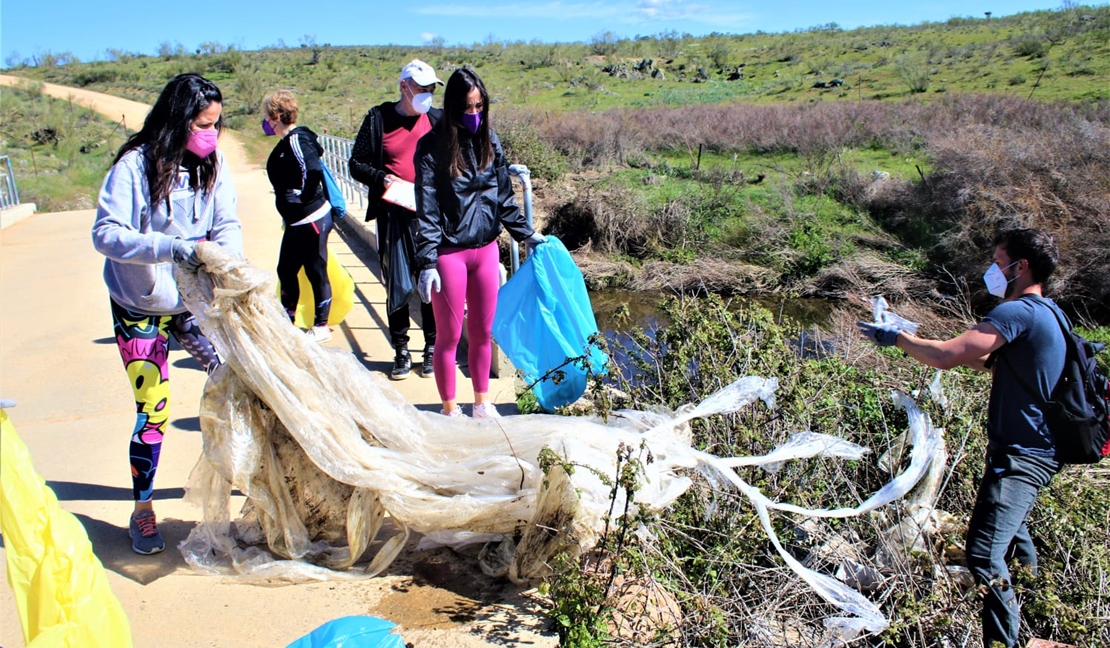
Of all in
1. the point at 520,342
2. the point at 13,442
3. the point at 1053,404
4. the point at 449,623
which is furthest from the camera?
the point at 520,342

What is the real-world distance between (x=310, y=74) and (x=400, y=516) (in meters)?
48.0

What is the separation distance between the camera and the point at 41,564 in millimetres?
2074

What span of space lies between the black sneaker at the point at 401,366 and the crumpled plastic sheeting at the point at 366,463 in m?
1.84

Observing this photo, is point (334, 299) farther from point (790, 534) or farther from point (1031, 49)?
point (1031, 49)

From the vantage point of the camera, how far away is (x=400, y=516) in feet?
9.80

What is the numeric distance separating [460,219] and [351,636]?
2051 mm

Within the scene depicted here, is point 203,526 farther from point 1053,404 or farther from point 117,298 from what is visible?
point 1053,404

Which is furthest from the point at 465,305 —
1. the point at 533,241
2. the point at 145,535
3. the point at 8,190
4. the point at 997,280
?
the point at 8,190

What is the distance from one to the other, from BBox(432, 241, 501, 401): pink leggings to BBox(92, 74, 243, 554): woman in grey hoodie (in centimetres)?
101

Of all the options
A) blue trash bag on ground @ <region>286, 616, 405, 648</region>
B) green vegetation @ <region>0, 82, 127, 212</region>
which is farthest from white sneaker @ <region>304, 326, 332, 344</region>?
green vegetation @ <region>0, 82, 127, 212</region>

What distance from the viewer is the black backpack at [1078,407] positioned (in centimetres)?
257

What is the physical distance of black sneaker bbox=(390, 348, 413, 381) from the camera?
5.10 m

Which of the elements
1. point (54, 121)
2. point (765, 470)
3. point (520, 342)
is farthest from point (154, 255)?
point (54, 121)

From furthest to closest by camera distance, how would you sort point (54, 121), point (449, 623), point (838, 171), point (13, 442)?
point (54, 121) < point (838, 171) < point (449, 623) < point (13, 442)
